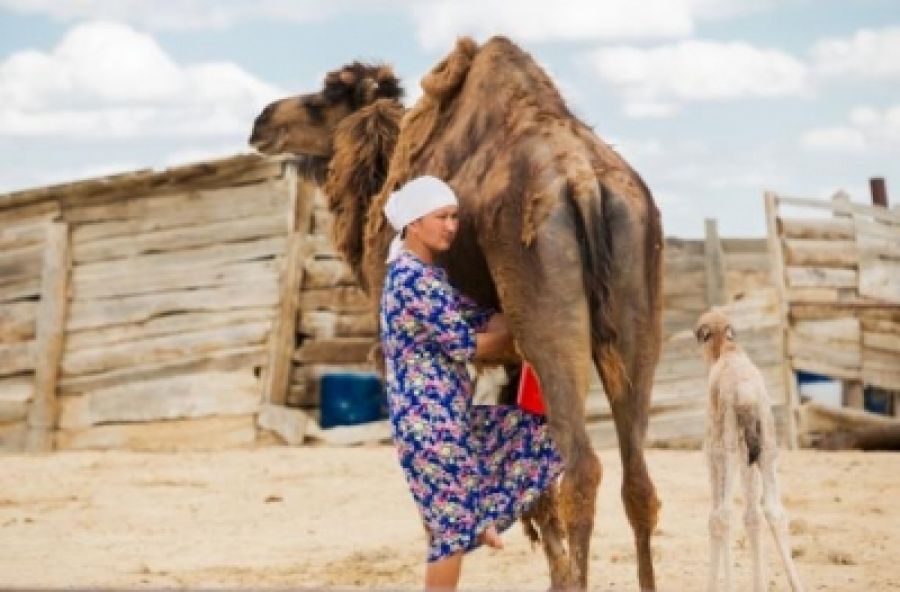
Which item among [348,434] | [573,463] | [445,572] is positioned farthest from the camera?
[348,434]

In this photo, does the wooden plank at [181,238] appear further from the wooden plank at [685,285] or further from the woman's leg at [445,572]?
the woman's leg at [445,572]

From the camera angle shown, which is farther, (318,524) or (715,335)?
(318,524)

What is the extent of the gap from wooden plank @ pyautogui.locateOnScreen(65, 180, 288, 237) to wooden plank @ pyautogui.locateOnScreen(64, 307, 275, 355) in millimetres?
965

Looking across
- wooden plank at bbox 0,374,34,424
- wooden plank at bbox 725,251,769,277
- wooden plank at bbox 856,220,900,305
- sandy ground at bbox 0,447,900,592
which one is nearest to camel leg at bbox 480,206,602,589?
sandy ground at bbox 0,447,900,592

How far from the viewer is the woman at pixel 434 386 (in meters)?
5.91

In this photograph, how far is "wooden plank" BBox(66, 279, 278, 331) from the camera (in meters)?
16.1

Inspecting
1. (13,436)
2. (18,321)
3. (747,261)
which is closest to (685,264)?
(747,261)

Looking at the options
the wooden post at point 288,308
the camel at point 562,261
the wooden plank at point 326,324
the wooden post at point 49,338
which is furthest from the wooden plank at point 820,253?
the camel at point 562,261

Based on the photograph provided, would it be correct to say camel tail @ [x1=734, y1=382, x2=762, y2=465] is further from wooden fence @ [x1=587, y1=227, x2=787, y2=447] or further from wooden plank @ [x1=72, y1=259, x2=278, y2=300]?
wooden plank @ [x1=72, y1=259, x2=278, y2=300]

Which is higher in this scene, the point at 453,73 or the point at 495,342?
the point at 453,73

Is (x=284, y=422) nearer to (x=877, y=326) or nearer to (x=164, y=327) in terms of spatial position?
(x=164, y=327)

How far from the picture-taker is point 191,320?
16.3 meters

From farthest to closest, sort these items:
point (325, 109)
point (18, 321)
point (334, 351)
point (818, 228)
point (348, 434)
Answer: point (818, 228)
point (18, 321)
point (334, 351)
point (348, 434)
point (325, 109)

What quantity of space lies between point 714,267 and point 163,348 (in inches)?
270
